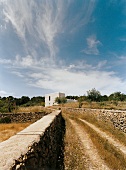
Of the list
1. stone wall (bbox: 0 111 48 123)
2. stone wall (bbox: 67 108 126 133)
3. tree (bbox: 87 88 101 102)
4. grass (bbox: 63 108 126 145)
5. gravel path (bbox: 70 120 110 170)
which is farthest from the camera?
tree (bbox: 87 88 101 102)

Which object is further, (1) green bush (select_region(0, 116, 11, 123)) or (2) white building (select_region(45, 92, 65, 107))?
(2) white building (select_region(45, 92, 65, 107))

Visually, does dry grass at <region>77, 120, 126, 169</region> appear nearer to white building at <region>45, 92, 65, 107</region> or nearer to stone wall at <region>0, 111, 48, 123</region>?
stone wall at <region>0, 111, 48, 123</region>

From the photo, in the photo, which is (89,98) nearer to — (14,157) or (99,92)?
(99,92)

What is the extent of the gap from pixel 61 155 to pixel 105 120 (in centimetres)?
1375

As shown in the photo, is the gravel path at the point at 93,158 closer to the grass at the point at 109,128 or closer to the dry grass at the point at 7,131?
the grass at the point at 109,128

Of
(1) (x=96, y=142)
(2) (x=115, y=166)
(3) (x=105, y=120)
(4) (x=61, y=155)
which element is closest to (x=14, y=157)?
(4) (x=61, y=155)

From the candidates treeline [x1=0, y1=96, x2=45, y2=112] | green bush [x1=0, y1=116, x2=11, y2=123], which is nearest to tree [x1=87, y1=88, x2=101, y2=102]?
treeline [x1=0, y1=96, x2=45, y2=112]

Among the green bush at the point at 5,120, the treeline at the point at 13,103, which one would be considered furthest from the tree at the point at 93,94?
the green bush at the point at 5,120

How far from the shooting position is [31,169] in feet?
9.45

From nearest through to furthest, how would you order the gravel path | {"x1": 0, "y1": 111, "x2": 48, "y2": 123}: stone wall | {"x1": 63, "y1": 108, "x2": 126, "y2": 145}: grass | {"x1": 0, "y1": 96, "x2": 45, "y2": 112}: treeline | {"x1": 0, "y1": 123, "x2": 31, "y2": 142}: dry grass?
the gravel path
{"x1": 0, "y1": 123, "x2": 31, "y2": 142}: dry grass
{"x1": 63, "y1": 108, "x2": 126, "y2": 145}: grass
{"x1": 0, "y1": 111, "x2": 48, "y2": 123}: stone wall
{"x1": 0, "y1": 96, "x2": 45, "y2": 112}: treeline

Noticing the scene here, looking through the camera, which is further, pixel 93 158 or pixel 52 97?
pixel 52 97

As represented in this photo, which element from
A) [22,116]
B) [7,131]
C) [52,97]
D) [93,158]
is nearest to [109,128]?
[93,158]

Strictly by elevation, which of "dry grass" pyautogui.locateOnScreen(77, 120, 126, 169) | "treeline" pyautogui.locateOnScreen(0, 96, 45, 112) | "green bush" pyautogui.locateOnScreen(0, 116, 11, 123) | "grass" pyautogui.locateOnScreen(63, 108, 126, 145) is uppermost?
"treeline" pyautogui.locateOnScreen(0, 96, 45, 112)

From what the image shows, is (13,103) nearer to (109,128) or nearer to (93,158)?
(109,128)
